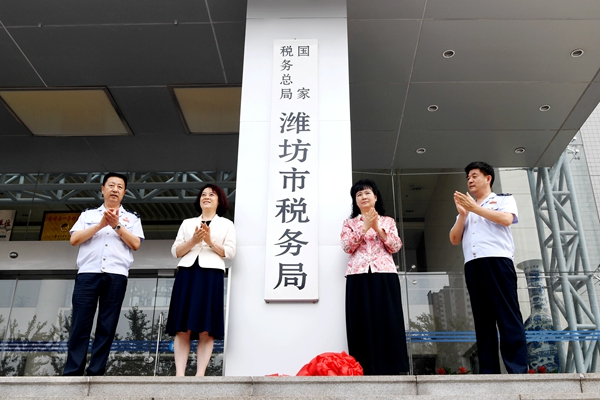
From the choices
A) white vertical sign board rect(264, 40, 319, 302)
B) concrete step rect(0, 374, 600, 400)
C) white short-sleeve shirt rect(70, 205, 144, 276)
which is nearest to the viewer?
concrete step rect(0, 374, 600, 400)

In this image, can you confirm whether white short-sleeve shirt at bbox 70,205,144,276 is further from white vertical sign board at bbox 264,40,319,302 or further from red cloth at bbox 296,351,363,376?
red cloth at bbox 296,351,363,376

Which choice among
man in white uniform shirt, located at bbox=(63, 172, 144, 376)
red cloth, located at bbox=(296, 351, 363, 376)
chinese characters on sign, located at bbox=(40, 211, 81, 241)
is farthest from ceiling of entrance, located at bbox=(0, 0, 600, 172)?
red cloth, located at bbox=(296, 351, 363, 376)

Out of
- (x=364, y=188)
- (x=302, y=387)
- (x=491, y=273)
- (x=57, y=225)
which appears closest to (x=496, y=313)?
(x=491, y=273)

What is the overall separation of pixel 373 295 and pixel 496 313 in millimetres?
796

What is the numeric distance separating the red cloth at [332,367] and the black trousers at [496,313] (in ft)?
2.98

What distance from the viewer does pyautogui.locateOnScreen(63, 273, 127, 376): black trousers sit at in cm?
388

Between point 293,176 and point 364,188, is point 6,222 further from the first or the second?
point 364,188

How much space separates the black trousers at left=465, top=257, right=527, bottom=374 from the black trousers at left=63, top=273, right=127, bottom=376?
2409 mm

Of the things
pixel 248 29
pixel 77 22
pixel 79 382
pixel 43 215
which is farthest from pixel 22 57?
pixel 79 382

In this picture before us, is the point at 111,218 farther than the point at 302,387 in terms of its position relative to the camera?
Yes

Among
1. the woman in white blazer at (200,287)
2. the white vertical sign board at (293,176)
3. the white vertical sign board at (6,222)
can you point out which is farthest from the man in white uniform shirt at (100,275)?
the white vertical sign board at (6,222)

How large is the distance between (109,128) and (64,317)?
9.08 ft

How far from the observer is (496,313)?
150 inches

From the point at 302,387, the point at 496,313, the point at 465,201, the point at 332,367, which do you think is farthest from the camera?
the point at 465,201
